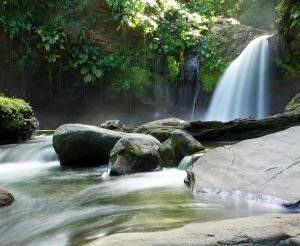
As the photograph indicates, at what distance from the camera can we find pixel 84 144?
7680mm

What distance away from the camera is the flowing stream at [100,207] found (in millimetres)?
3545

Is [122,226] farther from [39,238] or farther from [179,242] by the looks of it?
[179,242]

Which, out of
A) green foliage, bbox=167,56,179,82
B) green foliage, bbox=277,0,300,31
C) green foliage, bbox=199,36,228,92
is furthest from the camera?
green foliage, bbox=167,56,179,82

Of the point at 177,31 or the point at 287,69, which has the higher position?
the point at 177,31

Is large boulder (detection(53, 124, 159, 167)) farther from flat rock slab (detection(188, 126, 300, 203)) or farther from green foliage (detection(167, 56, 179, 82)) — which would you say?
green foliage (detection(167, 56, 179, 82))

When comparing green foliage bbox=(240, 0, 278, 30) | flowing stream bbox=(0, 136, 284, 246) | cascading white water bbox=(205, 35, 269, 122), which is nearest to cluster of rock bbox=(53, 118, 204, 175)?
flowing stream bbox=(0, 136, 284, 246)

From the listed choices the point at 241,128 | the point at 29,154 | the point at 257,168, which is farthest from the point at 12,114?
the point at 257,168

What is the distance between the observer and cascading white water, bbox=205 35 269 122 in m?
13.8

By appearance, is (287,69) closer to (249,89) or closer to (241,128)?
(249,89)

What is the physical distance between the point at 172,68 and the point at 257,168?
11.5 metres

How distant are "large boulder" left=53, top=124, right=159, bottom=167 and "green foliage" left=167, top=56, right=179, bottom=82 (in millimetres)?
8222

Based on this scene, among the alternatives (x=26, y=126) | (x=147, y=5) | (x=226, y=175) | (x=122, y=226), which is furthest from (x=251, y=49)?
(x=122, y=226)

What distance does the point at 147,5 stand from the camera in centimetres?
1636

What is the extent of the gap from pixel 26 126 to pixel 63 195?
627 cm
